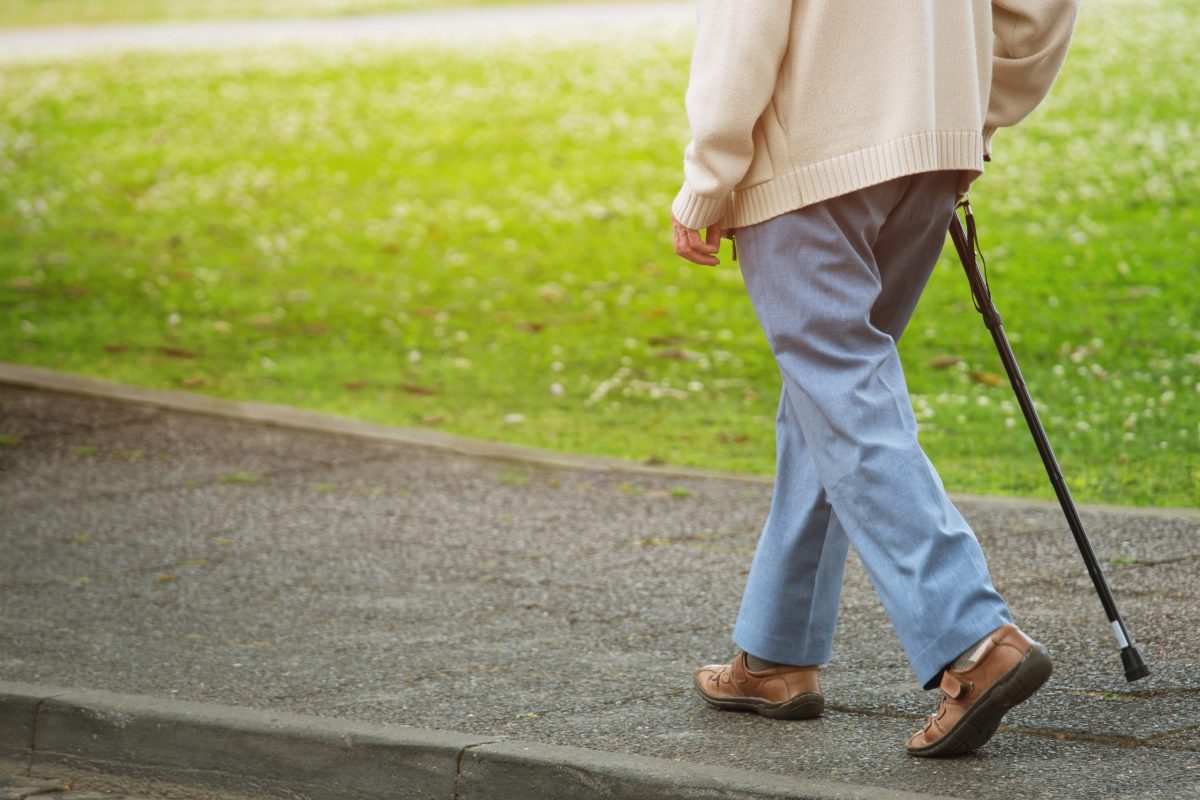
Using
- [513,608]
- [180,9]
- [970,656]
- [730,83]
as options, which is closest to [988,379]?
[513,608]

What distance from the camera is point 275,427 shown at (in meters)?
7.45

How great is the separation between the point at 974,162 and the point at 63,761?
250 centimetres

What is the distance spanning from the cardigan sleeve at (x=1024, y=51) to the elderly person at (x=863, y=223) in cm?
13

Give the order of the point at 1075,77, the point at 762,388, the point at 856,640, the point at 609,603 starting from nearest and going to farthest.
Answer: the point at 856,640 < the point at 609,603 < the point at 762,388 < the point at 1075,77

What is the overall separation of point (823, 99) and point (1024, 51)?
56 centimetres

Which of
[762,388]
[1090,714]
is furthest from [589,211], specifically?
[1090,714]

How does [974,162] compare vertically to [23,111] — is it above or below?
above

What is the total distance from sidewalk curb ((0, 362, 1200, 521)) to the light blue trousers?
8.08ft

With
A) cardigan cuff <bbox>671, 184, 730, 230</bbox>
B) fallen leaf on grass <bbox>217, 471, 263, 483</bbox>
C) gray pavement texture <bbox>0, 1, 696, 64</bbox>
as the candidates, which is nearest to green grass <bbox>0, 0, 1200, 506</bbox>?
fallen leaf on grass <bbox>217, 471, 263, 483</bbox>

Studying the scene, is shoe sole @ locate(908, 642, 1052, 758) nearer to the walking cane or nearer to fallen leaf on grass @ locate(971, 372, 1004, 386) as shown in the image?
the walking cane

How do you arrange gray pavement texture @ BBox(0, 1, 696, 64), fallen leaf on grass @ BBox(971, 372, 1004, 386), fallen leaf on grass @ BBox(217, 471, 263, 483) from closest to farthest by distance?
fallen leaf on grass @ BBox(217, 471, 263, 483) → fallen leaf on grass @ BBox(971, 372, 1004, 386) → gray pavement texture @ BBox(0, 1, 696, 64)

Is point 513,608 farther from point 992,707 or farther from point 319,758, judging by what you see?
point 992,707

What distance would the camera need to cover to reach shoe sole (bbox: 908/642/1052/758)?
10.4 ft

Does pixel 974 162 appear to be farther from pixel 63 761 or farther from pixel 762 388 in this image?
pixel 762 388
